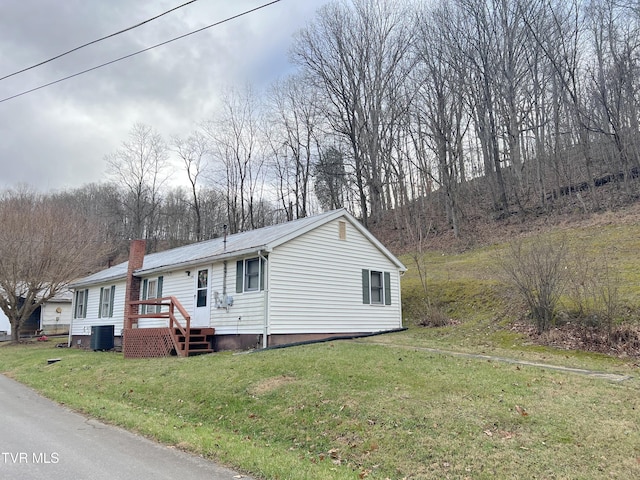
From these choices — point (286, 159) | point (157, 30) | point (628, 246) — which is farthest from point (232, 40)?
point (286, 159)

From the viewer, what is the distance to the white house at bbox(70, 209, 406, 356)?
14.2 meters

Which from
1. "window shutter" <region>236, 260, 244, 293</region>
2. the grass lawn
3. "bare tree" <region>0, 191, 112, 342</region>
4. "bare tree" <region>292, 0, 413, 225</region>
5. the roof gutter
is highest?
"bare tree" <region>292, 0, 413, 225</region>

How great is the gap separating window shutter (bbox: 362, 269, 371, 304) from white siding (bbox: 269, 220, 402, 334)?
0.19 meters

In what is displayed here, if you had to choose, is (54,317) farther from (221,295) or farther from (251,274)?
(251,274)

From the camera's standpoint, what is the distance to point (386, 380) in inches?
319

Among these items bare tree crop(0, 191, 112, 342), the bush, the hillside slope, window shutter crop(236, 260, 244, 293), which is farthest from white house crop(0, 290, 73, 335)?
the bush

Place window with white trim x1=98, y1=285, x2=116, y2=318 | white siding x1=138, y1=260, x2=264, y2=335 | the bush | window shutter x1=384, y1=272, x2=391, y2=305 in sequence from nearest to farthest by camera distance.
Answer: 1. the bush
2. white siding x1=138, y1=260, x2=264, y2=335
3. window shutter x1=384, y1=272, x2=391, y2=305
4. window with white trim x1=98, y1=285, x2=116, y2=318

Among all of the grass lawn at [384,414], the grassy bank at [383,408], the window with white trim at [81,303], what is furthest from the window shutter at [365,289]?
the window with white trim at [81,303]

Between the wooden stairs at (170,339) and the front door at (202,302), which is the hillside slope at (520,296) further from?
the wooden stairs at (170,339)

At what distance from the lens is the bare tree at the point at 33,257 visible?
25266 mm

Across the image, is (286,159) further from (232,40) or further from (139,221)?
(232,40)

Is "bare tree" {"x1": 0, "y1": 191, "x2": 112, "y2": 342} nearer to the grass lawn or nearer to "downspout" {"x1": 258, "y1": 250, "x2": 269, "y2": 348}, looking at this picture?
the grass lawn

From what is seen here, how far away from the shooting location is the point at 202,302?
16047mm

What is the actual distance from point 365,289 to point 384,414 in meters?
10.8
